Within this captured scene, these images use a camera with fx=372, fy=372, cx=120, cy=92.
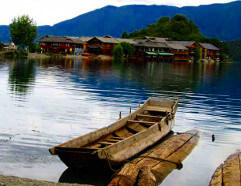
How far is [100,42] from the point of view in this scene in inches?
5886

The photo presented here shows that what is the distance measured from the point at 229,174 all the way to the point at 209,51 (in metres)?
177

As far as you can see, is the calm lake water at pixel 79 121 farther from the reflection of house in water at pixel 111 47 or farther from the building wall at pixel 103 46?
the building wall at pixel 103 46

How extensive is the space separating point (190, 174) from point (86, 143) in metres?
4.76

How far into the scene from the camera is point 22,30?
118 m

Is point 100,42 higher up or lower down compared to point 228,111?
higher up

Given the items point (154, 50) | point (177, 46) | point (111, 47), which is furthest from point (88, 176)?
point (177, 46)

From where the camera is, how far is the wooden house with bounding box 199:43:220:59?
178650 mm

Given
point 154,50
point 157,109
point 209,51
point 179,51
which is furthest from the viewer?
point 209,51

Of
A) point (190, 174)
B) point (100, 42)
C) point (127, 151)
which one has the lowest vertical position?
point (190, 174)

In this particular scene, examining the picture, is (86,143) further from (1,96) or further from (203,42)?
(203,42)

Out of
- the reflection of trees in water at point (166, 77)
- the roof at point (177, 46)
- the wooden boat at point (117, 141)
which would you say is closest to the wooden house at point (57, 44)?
the roof at point (177, 46)

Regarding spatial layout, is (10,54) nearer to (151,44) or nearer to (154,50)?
(151,44)

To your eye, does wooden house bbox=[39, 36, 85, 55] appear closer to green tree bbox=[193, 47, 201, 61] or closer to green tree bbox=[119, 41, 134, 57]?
green tree bbox=[119, 41, 134, 57]

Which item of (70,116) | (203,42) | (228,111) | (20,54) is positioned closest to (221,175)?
(70,116)
